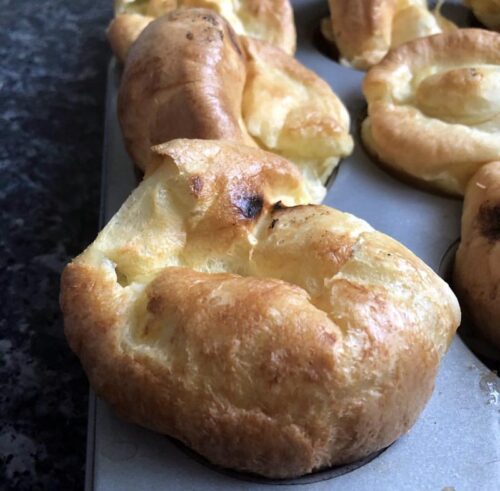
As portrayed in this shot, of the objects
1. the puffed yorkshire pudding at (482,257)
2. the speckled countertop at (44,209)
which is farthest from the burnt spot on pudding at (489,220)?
the speckled countertop at (44,209)

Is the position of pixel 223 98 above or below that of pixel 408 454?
above

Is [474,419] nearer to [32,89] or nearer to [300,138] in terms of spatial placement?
[300,138]

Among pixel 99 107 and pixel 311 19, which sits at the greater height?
pixel 311 19

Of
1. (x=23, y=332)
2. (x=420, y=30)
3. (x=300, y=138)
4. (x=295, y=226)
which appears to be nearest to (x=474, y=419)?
(x=295, y=226)

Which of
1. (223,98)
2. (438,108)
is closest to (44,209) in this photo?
(223,98)

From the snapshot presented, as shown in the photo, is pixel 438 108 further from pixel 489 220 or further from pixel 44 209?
pixel 44 209

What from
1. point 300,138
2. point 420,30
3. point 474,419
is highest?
point 420,30
